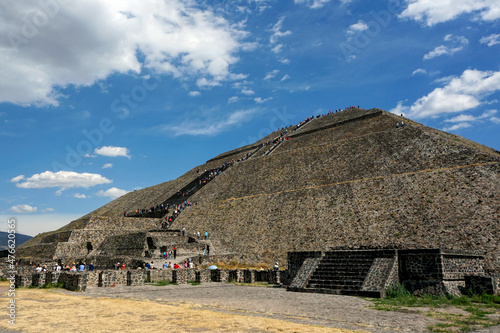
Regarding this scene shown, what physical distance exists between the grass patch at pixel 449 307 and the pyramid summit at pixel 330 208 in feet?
15.2

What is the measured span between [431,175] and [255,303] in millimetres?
20493

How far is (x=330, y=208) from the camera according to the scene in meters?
29.0

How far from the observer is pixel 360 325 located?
8.33m

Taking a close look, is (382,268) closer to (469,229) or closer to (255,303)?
(255,303)

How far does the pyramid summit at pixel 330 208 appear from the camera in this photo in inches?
869

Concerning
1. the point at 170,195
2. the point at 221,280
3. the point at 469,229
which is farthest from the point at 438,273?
the point at 170,195

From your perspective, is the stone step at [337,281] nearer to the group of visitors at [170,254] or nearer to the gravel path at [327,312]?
the gravel path at [327,312]

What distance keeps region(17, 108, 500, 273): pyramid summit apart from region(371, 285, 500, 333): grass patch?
15.2 feet

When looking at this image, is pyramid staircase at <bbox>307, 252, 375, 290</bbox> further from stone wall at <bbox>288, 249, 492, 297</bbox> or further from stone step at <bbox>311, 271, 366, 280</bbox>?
stone wall at <bbox>288, 249, 492, 297</bbox>

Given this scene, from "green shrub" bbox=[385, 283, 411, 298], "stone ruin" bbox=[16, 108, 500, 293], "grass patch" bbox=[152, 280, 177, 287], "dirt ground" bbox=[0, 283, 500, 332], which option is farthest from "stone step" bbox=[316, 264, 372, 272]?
"grass patch" bbox=[152, 280, 177, 287]

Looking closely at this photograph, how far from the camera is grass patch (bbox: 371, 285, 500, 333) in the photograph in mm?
8516

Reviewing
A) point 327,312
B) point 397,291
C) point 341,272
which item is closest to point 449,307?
point 397,291

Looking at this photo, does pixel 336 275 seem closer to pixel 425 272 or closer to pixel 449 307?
pixel 425 272

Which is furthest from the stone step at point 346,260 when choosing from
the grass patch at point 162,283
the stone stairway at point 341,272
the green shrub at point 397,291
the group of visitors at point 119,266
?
the group of visitors at point 119,266
